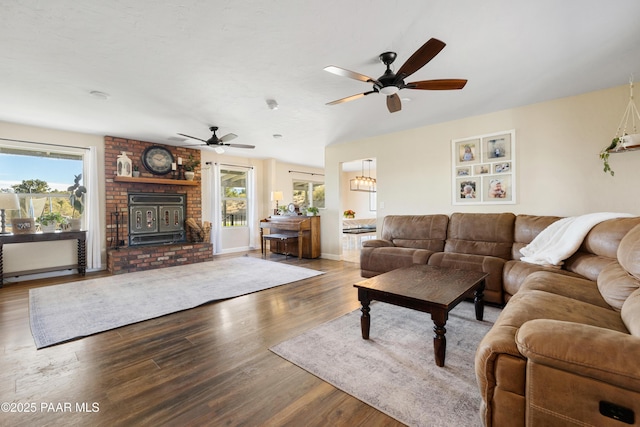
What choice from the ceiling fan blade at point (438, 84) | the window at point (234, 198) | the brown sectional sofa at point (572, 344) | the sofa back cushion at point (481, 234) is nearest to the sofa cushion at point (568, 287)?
the brown sectional sofa at point (572, 344)

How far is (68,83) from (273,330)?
3.39 meters

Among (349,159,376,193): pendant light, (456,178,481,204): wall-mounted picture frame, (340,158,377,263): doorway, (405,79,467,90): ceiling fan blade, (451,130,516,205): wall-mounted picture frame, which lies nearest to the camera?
(405,79,467,90): ceiling fan blade

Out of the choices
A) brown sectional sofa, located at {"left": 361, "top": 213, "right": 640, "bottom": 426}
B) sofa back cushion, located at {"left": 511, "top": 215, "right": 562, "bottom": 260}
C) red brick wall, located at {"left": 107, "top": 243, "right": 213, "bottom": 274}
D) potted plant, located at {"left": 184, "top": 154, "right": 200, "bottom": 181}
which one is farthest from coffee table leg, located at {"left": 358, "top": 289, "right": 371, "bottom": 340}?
potted plant, located at {"left": 184, "top": 154, "right": 200, "bottom": 181}

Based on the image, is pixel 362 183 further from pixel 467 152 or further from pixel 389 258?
pixel 389 258

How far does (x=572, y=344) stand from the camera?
1.01 meters

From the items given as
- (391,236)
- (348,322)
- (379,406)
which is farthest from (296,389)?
(391,236)

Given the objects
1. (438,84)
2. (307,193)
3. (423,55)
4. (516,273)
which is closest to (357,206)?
(307,193)

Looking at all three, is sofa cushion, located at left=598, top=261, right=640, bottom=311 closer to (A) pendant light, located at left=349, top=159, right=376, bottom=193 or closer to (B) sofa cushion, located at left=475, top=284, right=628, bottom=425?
(B) sofa cushion, located at left=475, top=284, right=628, bottom=425

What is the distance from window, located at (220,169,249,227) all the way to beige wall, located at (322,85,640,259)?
4088 millimetres

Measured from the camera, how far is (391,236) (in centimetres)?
452

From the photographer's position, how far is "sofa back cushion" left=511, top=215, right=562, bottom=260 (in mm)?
3232

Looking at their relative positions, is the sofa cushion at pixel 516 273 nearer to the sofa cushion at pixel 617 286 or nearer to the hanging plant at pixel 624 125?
the sofa cushion at pixel 617 286

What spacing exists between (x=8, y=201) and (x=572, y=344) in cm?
614

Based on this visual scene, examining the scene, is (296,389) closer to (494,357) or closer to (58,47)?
(494,357)
